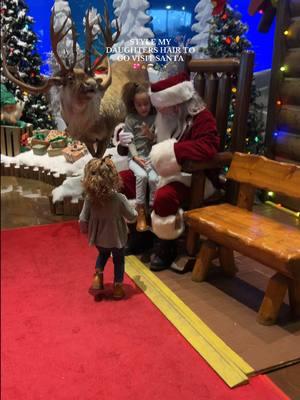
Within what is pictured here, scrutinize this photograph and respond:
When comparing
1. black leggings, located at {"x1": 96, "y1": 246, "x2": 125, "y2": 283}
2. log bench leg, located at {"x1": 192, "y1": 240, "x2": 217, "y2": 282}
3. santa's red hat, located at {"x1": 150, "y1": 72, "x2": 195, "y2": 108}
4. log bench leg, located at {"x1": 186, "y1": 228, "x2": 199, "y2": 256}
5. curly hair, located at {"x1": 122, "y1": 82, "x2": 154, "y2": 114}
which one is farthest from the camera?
log bench leg, located at {"x1": 186, "y1": 228, "x2": 199, "y2": 256}

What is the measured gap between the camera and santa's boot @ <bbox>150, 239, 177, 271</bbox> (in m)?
2.00

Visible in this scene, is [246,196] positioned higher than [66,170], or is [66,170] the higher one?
[66,170]

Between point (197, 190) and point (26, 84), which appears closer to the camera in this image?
point (26, 84)

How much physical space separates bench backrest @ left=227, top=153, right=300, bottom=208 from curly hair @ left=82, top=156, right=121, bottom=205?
102 centimetres

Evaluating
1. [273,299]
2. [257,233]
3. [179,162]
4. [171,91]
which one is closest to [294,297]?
[273,299]

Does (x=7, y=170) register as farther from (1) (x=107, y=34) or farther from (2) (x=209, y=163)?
(2) (x=209, y=163)

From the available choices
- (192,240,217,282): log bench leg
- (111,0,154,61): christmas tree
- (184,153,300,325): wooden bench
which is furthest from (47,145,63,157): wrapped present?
(192,240,217,282): log bench leg

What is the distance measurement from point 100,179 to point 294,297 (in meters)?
1.19

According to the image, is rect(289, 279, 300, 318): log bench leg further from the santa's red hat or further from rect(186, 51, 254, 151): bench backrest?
the santa's red hat

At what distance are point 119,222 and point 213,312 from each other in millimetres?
915

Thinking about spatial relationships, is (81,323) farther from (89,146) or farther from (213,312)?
(213,312)

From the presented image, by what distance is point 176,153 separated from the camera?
5.56 feet

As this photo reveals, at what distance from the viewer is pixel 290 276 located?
5.19 ft

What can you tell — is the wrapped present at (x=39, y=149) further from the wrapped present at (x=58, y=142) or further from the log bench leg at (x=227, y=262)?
the log bench leg at (x=227, y=262)
